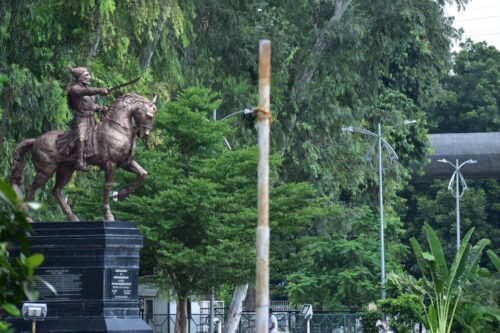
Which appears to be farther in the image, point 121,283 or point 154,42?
point 154,42

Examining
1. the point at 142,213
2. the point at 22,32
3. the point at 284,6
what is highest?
the point at 284,6

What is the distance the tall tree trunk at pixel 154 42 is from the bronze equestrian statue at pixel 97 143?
24.6 ft

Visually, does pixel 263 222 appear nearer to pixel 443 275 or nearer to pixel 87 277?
pixel 87 277

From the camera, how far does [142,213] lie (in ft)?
123

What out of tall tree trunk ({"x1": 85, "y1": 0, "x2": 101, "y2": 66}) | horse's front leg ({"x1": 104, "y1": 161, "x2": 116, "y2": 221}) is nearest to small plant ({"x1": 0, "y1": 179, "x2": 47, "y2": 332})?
horse's front leg ({"x1": 104, "y1": 161, "x2": 116, "y2": 221})

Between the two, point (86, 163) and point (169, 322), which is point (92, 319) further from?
point (169, 322)

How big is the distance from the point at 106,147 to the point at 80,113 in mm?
795

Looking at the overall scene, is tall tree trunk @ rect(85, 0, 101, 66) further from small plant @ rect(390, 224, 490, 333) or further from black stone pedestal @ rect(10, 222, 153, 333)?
small plant @ rect(390, 224, 490, 333)

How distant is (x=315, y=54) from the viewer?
43906mm

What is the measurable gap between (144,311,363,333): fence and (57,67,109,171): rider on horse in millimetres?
24298

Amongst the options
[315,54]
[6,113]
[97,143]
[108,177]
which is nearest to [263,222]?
[97,143]

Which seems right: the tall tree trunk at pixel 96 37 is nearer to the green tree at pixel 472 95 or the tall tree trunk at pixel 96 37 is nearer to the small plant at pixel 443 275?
the small plant at pixel 443 275

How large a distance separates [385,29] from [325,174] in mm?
4988

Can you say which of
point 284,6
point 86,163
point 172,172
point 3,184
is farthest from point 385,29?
point 3,184
